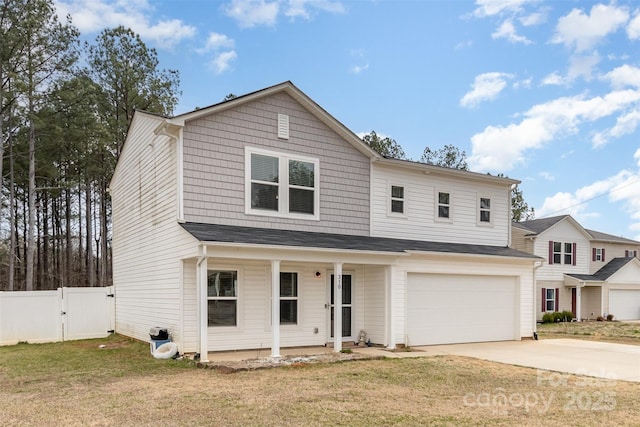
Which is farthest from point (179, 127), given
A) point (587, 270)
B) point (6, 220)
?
point (587, 270)

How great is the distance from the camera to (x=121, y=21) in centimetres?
2475

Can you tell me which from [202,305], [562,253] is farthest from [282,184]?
[562,253]

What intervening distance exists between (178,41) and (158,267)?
548 inches

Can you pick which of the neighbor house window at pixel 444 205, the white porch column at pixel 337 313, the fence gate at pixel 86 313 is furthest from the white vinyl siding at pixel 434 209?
the fence gate at pixel 86 313

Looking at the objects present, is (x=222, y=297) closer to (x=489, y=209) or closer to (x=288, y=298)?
(x=288, y=298)

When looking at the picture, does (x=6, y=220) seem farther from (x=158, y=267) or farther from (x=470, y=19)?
(x=470, y=19)

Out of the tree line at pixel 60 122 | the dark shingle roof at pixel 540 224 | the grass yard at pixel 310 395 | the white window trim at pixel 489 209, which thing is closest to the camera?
the grass yard at pixel 310 395

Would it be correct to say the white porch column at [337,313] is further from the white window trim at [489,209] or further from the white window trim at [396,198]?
the white window trim at [489,209]

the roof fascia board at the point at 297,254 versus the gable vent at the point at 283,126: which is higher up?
the gable vent at the point at 283,126

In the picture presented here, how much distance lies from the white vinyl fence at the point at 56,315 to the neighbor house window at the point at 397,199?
9978 millimetres

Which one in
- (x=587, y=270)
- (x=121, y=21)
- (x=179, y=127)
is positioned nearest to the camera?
(x=179, y=127)

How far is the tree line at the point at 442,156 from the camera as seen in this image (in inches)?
1336

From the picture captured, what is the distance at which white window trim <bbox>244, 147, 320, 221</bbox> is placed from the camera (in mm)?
12195

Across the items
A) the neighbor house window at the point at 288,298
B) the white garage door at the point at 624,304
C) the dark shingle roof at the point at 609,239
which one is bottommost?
the white garage door at the point at 624,304
